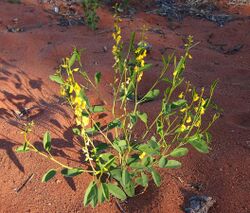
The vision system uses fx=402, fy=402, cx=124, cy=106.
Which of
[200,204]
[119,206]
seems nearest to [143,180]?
[119,206]

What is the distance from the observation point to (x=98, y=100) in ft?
10.5

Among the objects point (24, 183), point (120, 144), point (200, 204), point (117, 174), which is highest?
point (120, 144)

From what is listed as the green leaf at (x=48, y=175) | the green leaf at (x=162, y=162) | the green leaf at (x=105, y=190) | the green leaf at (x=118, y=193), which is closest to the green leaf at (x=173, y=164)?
the green leaf at (x=162, y=162)

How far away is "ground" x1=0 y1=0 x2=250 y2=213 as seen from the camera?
2330mm

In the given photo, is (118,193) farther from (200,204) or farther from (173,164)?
(200,204)

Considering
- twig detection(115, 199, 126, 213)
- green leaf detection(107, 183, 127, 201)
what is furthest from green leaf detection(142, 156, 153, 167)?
twig detection(115, 199, 126, 213)

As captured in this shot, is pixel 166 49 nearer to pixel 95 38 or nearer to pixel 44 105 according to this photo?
pixel 95 38

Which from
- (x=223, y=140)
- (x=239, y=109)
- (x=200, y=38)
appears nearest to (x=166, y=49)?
(x=200, y=38)

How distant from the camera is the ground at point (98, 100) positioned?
2330 millimetres

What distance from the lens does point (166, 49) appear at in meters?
4.48

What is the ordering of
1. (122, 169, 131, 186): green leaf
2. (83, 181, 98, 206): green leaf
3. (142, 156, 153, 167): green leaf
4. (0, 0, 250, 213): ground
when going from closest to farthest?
(83, 181, 98, 206): green leaf < (122, 169, 131, 186): green leaf < (142, 156, 153, 167): green leaf < (0, 0, 250, 213): ground

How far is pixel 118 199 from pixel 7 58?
2404 millimetres

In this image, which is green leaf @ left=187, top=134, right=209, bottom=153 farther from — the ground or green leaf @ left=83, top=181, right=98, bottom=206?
green leaf @ left=83, top=181, right=98, bottom=206

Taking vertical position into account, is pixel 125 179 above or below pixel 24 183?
above
